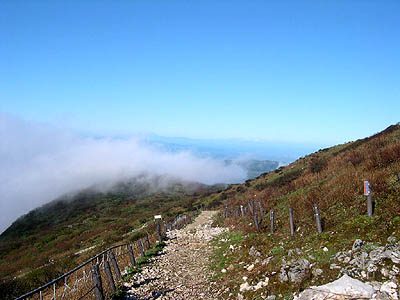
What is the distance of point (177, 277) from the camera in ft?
58.5

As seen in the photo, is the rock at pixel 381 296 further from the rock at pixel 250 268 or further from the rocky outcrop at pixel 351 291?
the rock at pixel 250 268

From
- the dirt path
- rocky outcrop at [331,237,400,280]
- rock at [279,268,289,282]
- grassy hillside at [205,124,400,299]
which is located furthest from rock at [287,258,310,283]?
the dirt path

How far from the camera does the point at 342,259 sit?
1237cm

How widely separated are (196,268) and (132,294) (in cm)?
456

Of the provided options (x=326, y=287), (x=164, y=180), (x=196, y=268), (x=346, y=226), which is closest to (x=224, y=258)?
(x=196, y=268)

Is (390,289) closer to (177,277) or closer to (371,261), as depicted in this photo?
(371,261)

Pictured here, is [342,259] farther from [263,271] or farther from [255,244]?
[255,244]

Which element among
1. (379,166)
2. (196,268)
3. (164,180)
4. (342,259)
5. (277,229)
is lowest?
(164,180)

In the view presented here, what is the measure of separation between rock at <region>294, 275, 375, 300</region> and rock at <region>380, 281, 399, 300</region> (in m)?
0.32

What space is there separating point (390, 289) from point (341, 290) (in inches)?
50.3

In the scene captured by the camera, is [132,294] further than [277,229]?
No

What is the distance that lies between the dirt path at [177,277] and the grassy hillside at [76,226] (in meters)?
11.6

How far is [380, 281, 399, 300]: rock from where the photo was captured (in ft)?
31.8

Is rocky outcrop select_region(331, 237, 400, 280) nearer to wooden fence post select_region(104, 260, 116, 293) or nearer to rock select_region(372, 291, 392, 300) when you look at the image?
rock select_region(372, 291, 392, 300)
